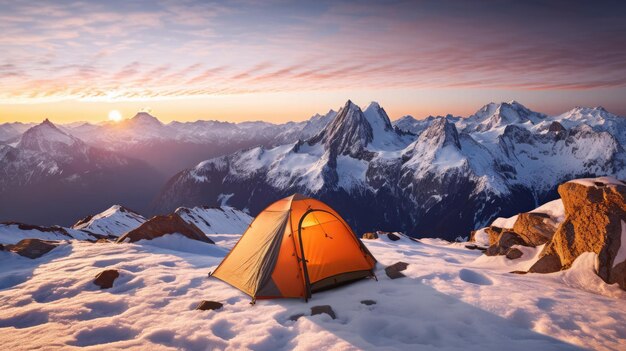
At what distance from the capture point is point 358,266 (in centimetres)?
1600

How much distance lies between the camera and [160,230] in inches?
1044

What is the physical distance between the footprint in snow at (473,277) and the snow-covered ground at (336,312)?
43mm

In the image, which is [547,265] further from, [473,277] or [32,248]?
[32,248]

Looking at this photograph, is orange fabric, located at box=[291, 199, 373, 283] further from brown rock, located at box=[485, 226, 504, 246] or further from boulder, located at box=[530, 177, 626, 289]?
brown rock, located at box=[485, 226, 504, 246]

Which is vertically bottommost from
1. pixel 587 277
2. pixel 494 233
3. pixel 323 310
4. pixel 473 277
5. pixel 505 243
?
pixel 494 233

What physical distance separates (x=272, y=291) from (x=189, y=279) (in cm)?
482

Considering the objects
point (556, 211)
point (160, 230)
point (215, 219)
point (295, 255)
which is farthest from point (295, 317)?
point (215, 219)

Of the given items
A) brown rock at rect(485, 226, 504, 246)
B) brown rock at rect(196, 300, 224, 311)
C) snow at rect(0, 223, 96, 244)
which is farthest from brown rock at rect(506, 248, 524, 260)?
snow at rect(0, 223, 96, 244)

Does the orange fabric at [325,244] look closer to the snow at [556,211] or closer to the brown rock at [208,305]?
the brown rock at [208,305]

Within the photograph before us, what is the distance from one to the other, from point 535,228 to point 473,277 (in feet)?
33.5

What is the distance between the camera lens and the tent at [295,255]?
14.1 meters

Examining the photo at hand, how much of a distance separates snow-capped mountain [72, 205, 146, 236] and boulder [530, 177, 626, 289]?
117483mm

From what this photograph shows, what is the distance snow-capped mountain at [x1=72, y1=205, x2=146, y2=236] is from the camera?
116875 millimetres

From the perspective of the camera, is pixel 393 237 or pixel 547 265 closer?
pixel 547 265
